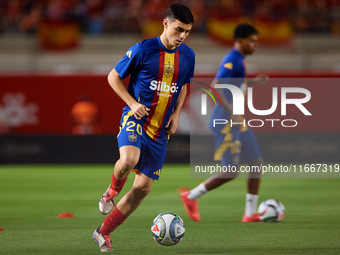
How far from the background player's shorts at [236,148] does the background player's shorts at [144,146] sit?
1961 mm

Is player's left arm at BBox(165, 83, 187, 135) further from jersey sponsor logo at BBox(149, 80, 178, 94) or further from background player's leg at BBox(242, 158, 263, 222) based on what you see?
background player's leg at BBox(242, 158, 263, 222)

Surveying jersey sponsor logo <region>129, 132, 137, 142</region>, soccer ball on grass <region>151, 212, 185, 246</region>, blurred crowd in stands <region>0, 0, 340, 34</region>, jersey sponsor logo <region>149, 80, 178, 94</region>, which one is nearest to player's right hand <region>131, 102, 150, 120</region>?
jersey sponsor logo <region>129, 132, 137, 142</region>

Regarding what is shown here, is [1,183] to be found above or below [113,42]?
below

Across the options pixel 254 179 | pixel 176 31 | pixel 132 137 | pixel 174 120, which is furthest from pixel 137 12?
pixel 132 137

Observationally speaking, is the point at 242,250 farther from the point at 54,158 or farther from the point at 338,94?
the point at 338,94

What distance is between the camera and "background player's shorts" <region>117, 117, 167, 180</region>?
5129mm

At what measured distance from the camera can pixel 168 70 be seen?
5.25 metres

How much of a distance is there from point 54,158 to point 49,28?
15.7ft

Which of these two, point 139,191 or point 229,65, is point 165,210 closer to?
point 229,65

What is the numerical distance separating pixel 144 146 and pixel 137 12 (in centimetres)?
1397

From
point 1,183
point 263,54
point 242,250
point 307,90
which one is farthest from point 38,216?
point 263,54

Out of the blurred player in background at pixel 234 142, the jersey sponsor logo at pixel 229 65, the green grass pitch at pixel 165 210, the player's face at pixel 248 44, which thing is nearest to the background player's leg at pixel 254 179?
the blurred player in background at pixel 234 142

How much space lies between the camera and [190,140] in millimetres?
15031

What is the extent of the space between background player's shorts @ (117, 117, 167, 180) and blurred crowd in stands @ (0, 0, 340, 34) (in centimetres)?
1300
